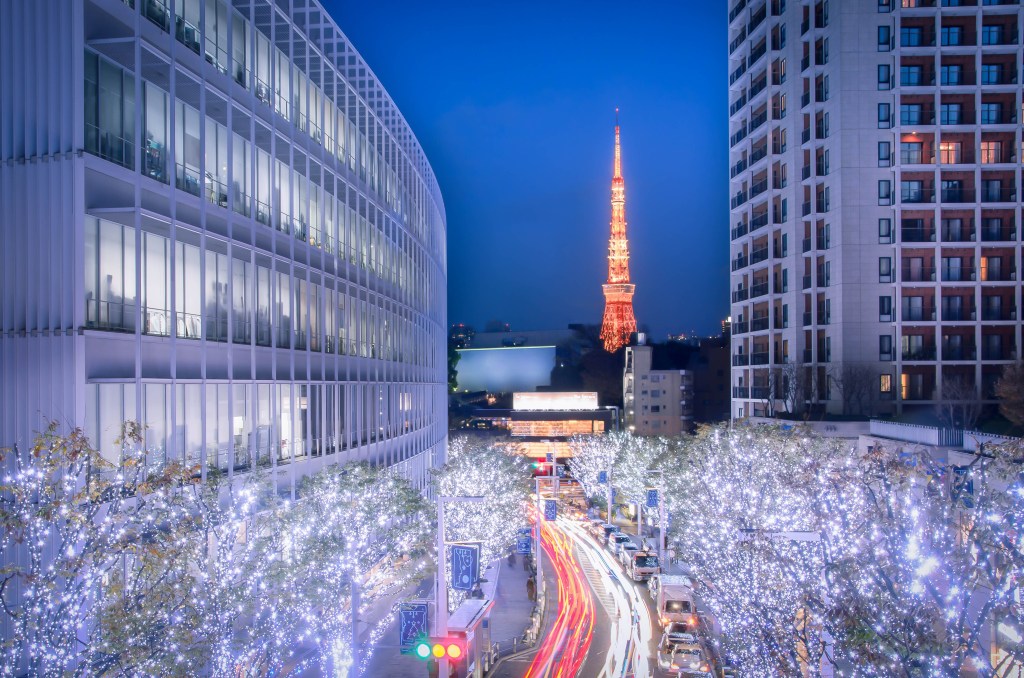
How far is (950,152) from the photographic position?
45.1 meters

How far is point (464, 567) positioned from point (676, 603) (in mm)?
11137

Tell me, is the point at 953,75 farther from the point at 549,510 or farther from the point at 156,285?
the point at 156,285

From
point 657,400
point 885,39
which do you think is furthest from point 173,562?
point 657,400

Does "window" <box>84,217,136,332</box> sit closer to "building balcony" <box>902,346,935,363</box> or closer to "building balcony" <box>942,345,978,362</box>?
"building balcony" <box>902,346,935,363</box>

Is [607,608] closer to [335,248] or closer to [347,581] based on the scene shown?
[347,581]

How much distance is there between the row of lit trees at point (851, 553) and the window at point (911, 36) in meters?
26.0

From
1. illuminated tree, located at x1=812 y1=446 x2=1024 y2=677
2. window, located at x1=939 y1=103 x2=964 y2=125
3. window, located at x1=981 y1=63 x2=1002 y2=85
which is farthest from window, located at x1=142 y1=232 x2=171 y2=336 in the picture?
window, located at x1=981 y1=63 x2=1002 y2=85

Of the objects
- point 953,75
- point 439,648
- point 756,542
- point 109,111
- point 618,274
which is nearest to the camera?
point 439,648

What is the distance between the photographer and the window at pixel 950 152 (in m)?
45.0

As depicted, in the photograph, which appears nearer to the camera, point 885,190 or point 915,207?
point 915,207

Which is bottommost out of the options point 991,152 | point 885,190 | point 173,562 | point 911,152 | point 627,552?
point 627,552

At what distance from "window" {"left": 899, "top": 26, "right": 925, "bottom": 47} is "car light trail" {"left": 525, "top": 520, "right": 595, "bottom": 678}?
1371 inches

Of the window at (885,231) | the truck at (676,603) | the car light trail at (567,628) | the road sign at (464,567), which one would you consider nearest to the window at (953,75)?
A: the window at (885,231)

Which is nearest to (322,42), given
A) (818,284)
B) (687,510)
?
(687,510)
